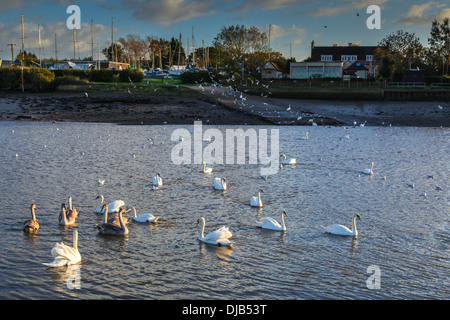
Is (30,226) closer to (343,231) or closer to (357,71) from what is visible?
(343,231)

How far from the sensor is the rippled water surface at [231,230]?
10.4 metres

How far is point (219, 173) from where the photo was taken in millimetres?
23250

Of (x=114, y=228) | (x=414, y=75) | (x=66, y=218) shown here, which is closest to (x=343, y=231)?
(x=114, y=228)

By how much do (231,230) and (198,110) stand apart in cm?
3602

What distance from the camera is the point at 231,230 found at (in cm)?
1418

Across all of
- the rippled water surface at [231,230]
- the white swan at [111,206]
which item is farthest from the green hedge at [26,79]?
the white swan at [111,206]

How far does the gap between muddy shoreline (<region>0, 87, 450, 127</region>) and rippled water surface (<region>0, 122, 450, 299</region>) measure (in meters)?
18.3

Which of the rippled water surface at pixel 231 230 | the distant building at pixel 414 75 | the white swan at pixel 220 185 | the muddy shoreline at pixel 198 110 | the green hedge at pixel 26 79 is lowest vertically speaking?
the rippled water surface at pixel 231 230

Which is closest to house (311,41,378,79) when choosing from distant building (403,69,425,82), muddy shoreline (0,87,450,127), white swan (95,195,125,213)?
distant building (403,69,425,82)

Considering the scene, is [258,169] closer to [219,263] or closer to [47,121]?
[219,263]

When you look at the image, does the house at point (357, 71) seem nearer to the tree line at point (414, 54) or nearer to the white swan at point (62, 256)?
the tree line at point (414, 54)

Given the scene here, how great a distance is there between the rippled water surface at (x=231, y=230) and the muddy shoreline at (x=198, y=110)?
60.1 ft

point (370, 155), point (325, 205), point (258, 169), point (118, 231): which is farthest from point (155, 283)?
point (370, 155)
